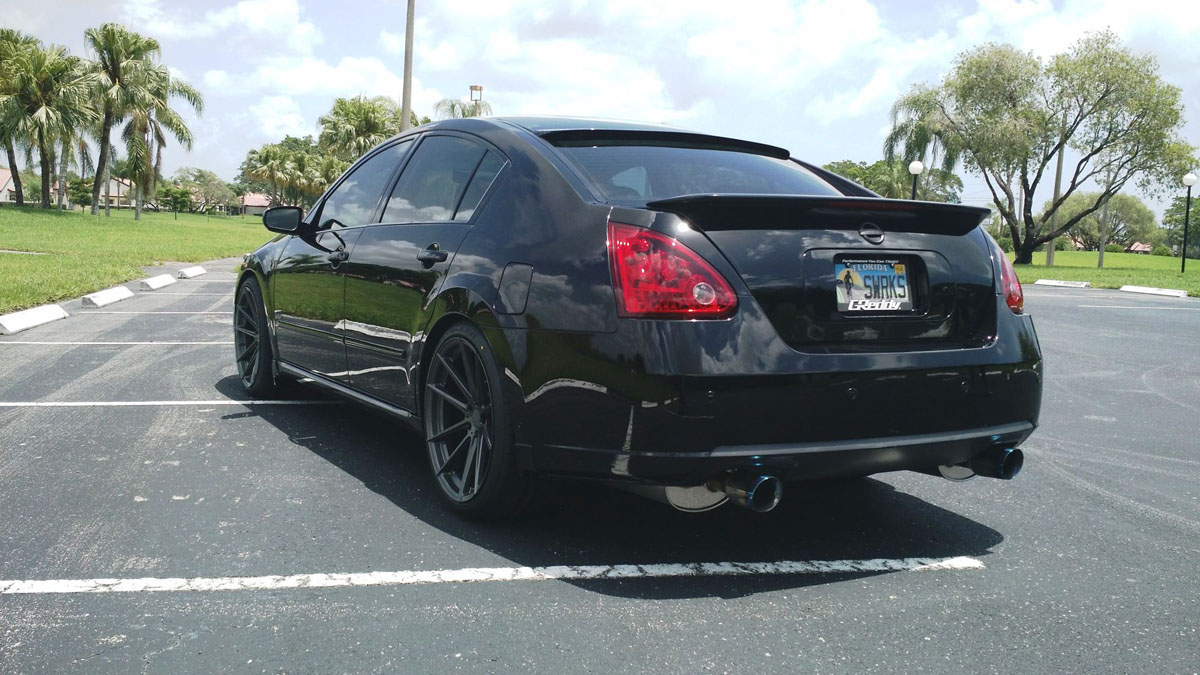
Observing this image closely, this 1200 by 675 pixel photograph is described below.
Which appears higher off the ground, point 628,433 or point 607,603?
point 628,433

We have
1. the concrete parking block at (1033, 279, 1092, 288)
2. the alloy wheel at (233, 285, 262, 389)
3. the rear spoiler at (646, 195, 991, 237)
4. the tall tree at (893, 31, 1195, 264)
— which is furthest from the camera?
the tall tree at (893, 31, 1195, 264)

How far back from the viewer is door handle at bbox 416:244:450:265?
12.7ft

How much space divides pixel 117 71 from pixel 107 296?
136 ft

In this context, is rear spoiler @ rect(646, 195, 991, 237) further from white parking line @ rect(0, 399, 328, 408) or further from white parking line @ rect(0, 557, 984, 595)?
white parking line @ rect(0, 399, 328, 408)

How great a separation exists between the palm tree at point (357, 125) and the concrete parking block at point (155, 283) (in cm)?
5087

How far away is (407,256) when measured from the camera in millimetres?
4133

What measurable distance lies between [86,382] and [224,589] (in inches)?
166

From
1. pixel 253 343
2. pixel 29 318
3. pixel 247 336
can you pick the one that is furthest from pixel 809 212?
pixel 29 318

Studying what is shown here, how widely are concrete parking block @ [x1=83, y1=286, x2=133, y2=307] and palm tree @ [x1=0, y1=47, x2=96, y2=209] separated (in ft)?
124

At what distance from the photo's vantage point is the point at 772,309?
306 centimetres

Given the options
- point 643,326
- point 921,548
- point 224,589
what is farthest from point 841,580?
point 224,589

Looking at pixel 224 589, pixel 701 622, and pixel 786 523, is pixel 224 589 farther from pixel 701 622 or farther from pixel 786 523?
pixel 786 523

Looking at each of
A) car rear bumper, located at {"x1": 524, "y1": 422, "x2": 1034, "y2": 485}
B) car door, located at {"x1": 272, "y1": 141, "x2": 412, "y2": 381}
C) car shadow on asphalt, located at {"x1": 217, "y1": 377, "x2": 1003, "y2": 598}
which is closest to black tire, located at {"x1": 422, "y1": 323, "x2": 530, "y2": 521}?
car shadow on asphalt, located at {"x1": 217, "y1": 377, "x2": 1003, "y2": 598}

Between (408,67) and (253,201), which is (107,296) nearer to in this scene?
(408,67)
